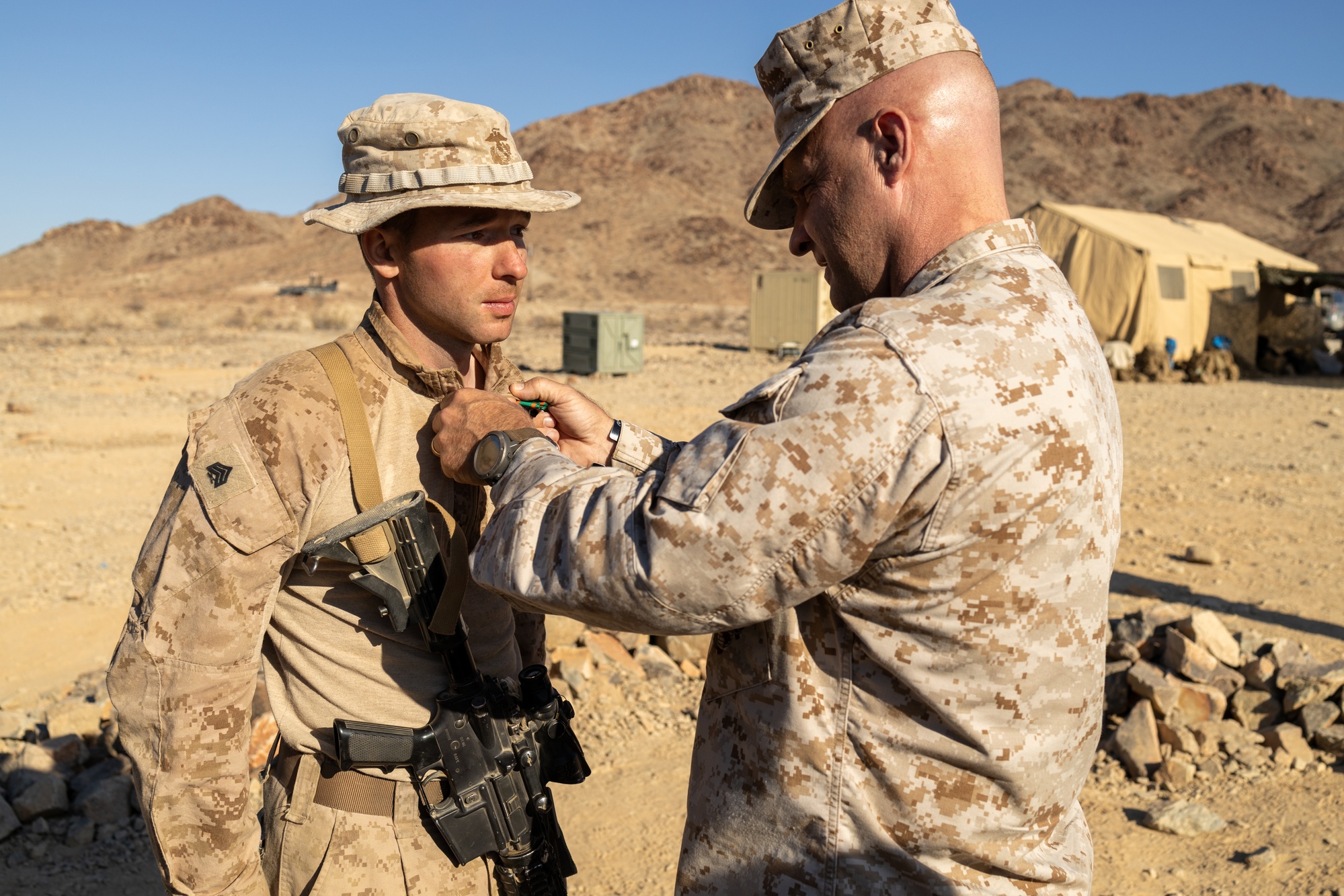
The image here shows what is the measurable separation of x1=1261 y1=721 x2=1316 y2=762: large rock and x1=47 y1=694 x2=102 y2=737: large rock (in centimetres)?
545

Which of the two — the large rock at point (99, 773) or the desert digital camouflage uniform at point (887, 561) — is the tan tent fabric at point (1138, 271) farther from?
the desert digital camouflage uniform at point (887, 561)

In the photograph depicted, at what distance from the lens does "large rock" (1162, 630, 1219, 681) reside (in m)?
5.00

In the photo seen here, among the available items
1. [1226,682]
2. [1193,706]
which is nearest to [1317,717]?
[1226,682]

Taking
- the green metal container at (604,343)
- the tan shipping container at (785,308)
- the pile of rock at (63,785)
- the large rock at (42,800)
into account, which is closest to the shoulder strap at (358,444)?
the pile of rock at (63,785)

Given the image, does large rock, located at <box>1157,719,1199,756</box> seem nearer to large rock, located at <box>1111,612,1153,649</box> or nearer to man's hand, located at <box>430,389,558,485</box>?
large rock, located at <box>1111,612,1153,649</box>

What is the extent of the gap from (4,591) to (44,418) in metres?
7.78

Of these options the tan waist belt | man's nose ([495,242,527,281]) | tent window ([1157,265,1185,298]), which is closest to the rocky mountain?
tent window ([1157,265,1185,298])

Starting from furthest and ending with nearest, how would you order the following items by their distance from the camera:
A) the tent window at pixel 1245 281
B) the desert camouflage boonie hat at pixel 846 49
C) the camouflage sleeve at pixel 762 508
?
the tent window at pixel 1245 281, the desert camouflage boonie hat at pixel 846 49, the camouflage sleeve at pixel 762 508

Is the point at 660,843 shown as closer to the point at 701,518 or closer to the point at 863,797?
the point at 863,797

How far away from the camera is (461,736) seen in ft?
6.51

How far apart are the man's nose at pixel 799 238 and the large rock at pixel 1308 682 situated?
4.21 m

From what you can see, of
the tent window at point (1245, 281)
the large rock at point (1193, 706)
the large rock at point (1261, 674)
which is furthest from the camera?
the tent window at point (1245, 281)

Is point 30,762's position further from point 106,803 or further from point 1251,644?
point 1251,644

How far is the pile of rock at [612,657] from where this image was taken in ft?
17.0
